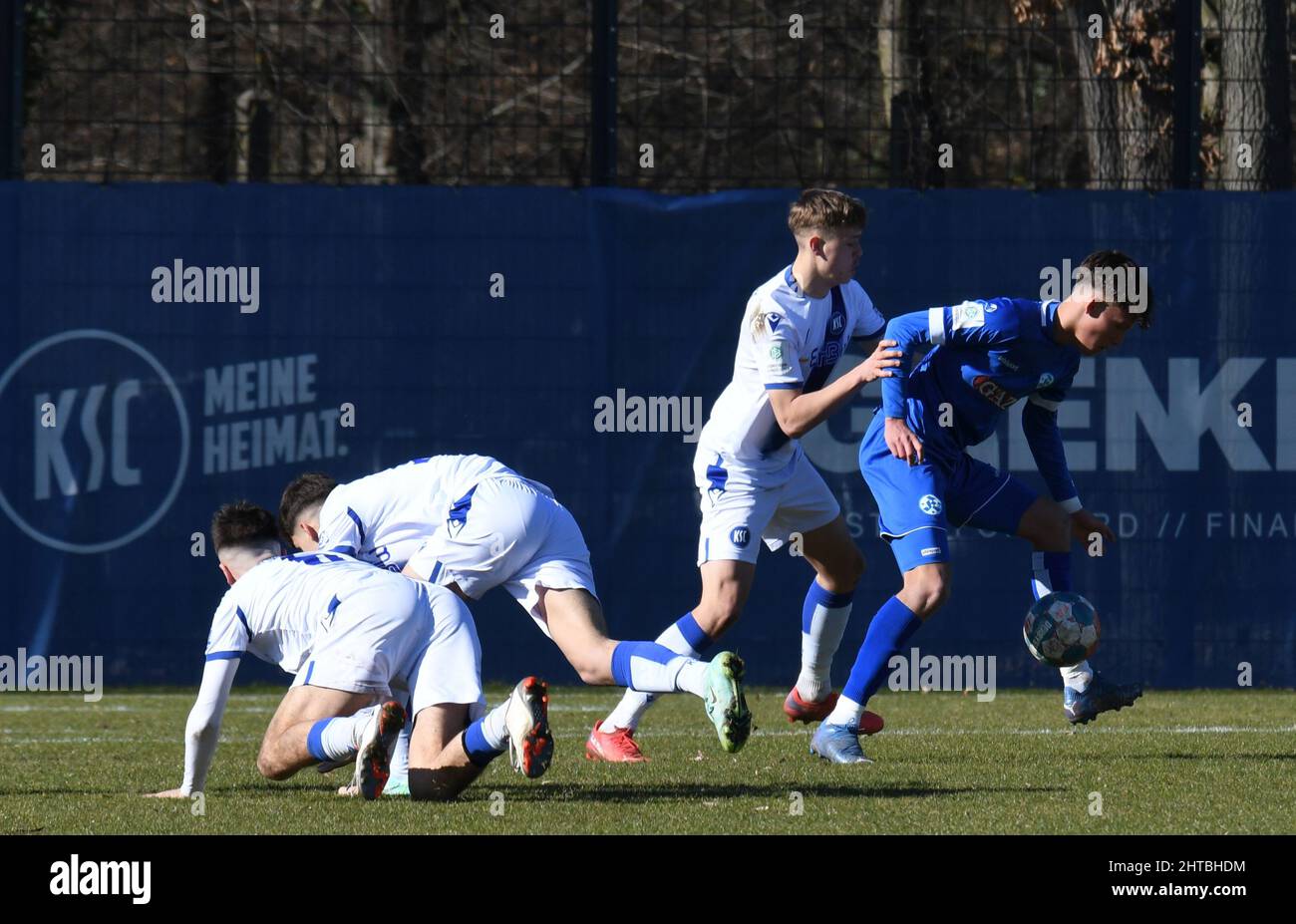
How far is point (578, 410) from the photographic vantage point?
10.7 meters

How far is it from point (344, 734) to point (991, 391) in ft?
9.93

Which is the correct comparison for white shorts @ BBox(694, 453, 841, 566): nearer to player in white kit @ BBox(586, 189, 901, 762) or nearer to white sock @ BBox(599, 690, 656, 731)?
player in white kit @ BBox(586, 189, 901, 762)

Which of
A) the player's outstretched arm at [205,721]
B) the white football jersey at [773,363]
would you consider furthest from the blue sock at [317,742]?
the white football jersey at [773,363]

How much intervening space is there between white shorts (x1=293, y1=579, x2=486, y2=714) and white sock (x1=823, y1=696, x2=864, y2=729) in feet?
5.00

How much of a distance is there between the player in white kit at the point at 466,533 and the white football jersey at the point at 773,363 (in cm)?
89

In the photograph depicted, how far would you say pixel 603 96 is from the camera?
10773 mm

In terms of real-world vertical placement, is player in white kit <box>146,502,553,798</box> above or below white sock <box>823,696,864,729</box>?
above

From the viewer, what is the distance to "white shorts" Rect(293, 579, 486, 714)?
6309 mm

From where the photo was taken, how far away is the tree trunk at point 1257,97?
36.5 ft

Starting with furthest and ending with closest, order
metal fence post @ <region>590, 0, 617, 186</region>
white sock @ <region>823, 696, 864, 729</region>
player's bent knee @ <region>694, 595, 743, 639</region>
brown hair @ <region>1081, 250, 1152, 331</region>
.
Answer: metal fence post @ <region>590, 0, 617, 186</region> < player's bent knee @ <region>694, 595, 743, 639</region> < white sock @ <region>823, 696, 864, 729</region> < brown hair @ <region>1081, 250, 1152, 331</region>
